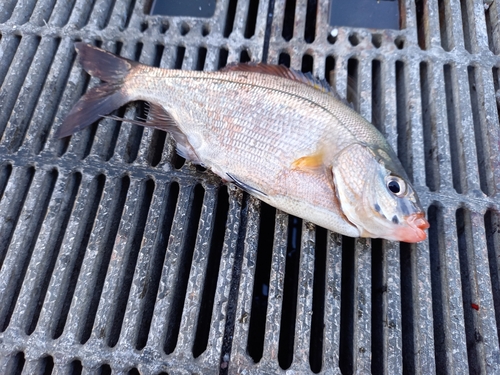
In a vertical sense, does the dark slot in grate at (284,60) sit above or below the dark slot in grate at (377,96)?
above

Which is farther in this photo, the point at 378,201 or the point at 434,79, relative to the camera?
the point at 434,79

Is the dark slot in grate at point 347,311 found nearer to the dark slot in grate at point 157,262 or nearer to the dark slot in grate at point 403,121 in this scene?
the dark slot in grate at point 403,121

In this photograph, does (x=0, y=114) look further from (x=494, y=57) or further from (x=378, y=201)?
(x=494, y=57)

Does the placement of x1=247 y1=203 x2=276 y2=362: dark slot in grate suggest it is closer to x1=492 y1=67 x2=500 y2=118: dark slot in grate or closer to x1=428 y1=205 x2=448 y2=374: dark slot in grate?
x1=428 y1=205 x2=448 y2=374: dark slot in grate

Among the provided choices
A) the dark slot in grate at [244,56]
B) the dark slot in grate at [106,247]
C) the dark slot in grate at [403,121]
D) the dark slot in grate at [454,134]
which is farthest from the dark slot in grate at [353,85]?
the dark slot in grate at [106,247]

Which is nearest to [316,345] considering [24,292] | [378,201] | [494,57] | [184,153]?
[378,201]

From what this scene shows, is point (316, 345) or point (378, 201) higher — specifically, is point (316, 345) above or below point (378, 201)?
below

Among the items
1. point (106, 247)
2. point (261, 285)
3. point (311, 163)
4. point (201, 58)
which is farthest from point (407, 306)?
point (201, 58)
